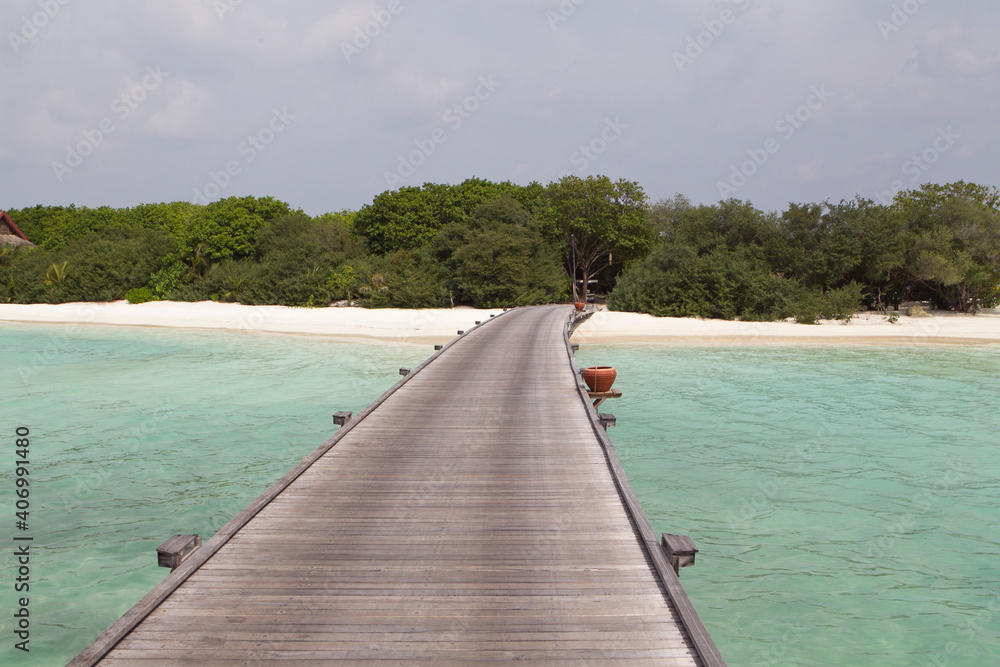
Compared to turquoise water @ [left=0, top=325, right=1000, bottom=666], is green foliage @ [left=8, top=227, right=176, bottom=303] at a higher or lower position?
higher

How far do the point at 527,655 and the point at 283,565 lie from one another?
213 cm

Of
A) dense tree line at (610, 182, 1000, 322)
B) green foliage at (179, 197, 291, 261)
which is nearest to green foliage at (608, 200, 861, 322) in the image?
dense tree line at (610, 182, 1000, 322)

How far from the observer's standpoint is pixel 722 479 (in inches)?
378

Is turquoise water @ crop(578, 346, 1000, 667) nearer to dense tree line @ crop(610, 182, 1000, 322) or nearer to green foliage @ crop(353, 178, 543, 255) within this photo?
dense tree line @ crop(610, 182, 1000, 322)

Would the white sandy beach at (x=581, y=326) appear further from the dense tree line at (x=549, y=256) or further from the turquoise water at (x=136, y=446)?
the turquoise water at (x=136, y=446)

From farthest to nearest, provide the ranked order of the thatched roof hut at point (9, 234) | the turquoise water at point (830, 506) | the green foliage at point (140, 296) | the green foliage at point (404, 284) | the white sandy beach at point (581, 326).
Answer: the thatched roof hut at point (9, 234) → the green foliage at point (140, 296) → the green foliage at point (404, 284) → the white sandy beach at point (581, 326) → the turquoise water at point (830, 506)

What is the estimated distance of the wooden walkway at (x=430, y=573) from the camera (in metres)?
3.67

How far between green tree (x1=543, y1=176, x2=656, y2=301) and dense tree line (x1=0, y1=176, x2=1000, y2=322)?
11cm

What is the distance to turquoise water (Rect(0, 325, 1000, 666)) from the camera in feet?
19.3

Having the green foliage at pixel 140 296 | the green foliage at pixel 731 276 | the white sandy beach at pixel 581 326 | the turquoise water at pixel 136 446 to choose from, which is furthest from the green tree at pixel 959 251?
the green foliage at pixel 140 296

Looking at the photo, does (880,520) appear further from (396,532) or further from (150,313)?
(150,313)

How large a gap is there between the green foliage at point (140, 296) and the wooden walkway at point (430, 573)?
133 feet

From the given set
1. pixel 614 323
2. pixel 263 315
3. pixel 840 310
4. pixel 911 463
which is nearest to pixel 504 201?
pixel 614 323

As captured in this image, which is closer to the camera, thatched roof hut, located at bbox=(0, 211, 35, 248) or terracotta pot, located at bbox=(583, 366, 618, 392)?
terracotta pot, located at bbox=(583, 366, 618, 392)
